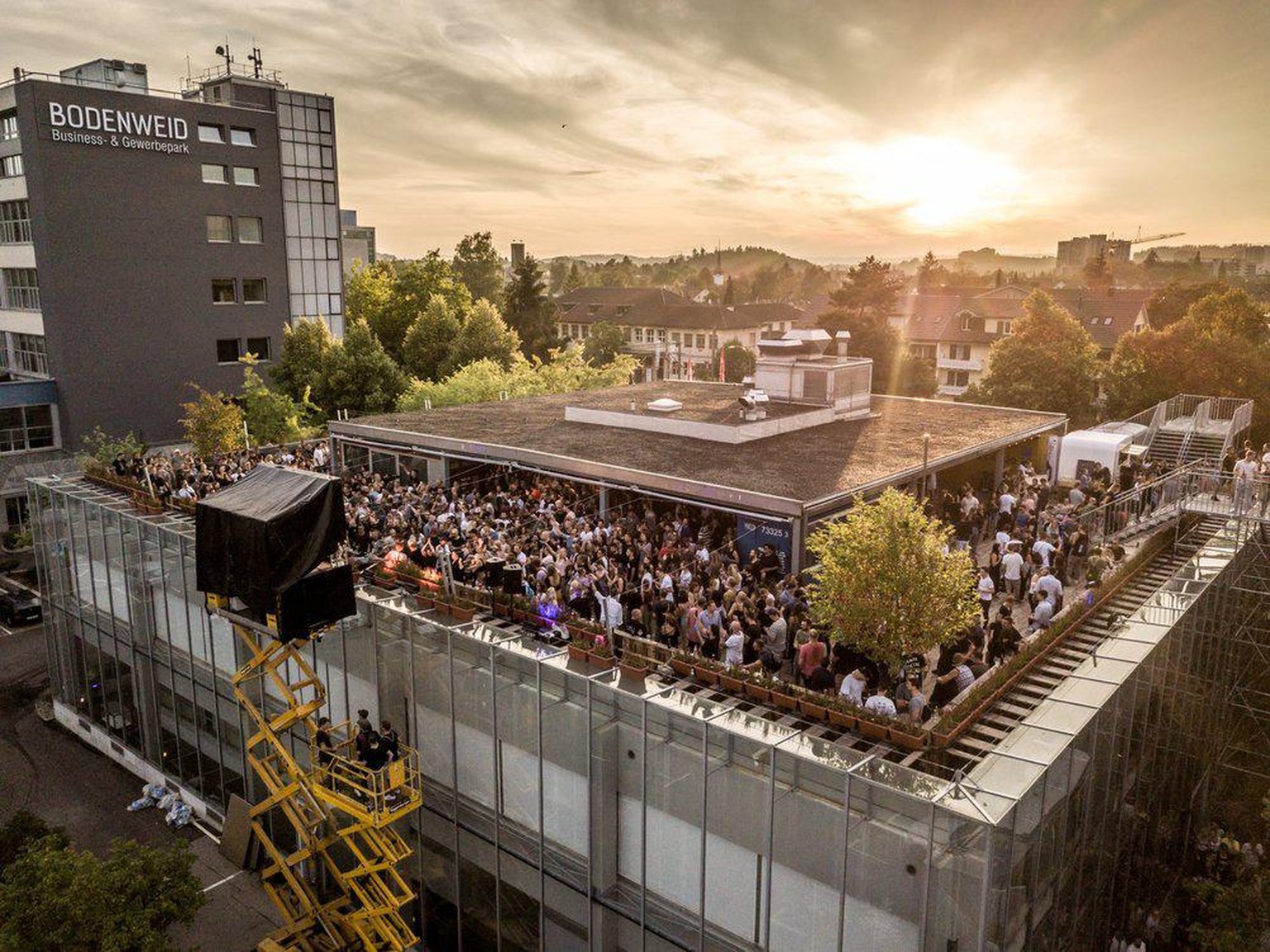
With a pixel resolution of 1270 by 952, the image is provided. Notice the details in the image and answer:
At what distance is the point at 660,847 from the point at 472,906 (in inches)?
214

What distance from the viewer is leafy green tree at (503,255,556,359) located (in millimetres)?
84875

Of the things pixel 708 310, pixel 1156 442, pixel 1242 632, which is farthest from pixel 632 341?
pixel 1242 632

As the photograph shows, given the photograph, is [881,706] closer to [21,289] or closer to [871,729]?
[871,729]

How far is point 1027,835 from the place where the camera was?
10820 millimetres

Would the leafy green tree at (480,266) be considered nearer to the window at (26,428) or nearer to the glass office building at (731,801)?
→ the window at (26,428)

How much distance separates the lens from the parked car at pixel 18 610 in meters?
35.4

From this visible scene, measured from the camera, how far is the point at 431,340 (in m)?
58.9

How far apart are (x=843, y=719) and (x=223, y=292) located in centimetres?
4599

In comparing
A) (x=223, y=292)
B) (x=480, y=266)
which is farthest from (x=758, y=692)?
(x=480, y=266)

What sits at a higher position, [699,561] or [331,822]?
[699,561]

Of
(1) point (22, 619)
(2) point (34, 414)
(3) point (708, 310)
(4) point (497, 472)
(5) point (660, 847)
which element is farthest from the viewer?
(3) point (708, 310)

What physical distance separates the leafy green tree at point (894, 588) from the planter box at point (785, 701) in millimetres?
1363

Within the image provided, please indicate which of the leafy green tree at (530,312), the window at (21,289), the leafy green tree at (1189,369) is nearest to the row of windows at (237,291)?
the window at (21,289)

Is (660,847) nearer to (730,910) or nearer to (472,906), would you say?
(730,910)
